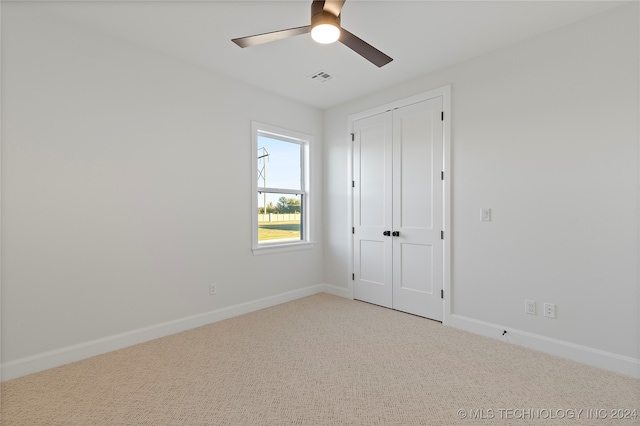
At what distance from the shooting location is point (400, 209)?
3668mm

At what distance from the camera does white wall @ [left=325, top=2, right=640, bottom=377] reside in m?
2.28

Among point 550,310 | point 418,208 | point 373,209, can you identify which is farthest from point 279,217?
point 550,310

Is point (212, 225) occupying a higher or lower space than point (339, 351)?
higher

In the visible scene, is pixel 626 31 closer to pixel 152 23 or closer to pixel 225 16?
pixel 225 16

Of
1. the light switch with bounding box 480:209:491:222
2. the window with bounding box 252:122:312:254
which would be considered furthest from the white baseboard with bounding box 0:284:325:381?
the light switch with bounding box 480:209:491:222

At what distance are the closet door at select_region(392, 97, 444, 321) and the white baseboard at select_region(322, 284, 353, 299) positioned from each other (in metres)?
0.73

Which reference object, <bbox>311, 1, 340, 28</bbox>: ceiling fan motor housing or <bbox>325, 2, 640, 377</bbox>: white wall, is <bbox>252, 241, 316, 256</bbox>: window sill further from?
<bbox>311, 1, 340, 28</bbox>: ceiling fan motor housing

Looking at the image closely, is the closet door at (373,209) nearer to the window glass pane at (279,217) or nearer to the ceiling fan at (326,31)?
the window glass pane at (279,217)

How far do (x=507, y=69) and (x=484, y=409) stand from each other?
9.16ft

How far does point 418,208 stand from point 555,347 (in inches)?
67.8

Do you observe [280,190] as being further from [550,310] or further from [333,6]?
[550,310]

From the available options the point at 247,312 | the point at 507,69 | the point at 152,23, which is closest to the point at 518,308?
the point at 507,69

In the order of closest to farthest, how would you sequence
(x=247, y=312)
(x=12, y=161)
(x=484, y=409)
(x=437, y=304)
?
(x=484, y=409) < (x=12, y=161) < (x=437, y=304) < (x=247, y=312)

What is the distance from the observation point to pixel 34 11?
2.29 metres
